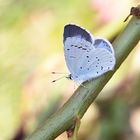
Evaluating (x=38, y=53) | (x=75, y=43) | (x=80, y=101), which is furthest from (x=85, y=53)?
(x=38, y=53)

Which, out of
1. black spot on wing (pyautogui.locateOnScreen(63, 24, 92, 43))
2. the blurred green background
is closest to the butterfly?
black spot on wing (pyautogui.locateOnScreen(63, 24, 92, 43))

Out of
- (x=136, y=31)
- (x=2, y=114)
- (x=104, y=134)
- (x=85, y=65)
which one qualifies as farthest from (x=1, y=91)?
(x=136, y=31)

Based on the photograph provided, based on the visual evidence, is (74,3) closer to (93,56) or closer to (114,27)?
(114,27)

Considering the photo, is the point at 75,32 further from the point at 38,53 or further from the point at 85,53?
the point at 38,53

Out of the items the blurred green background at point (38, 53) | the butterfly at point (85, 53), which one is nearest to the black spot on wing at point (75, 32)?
the butterfly at point (85, 53)

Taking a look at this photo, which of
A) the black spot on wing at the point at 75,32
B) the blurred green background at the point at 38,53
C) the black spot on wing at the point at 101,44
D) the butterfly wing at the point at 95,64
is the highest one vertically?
the black spot on wing at the point at 75,32

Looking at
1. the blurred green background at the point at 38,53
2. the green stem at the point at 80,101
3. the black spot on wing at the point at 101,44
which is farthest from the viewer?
the blurred green background at the point at 38,53

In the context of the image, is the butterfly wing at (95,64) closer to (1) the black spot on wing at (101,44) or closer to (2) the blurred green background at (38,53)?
(1) the black spot on wing at (101,44)
